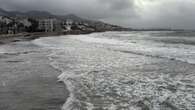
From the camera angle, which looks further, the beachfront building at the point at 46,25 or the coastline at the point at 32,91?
the beachfront building at the point at 46,25

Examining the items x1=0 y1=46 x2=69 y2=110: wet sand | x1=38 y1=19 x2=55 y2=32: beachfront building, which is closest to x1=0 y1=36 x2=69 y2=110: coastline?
x1=0 y1=46 x2=69 y2=110: wet sand

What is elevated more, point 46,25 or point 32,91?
point 46,25

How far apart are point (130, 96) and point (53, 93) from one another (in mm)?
2641

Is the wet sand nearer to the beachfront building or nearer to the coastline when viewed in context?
the coastline

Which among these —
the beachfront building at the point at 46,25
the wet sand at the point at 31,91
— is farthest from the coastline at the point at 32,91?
the beachfront building at the point at 46,25

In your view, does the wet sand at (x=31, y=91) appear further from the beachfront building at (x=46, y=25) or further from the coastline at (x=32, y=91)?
the beachfront building at (x=46, y=25)

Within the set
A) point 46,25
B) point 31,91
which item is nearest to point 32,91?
point 31,91

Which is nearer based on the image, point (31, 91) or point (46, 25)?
point (31, 91)

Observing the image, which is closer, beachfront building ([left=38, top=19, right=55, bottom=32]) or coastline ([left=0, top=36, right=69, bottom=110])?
coastline ([left=0, top=36, right=69, bottom=110])

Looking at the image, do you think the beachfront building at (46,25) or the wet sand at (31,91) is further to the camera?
the beachfront building at (46,25)

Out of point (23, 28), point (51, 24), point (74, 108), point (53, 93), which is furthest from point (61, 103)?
point (51, 24)

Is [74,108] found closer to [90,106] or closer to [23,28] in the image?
[90,106]

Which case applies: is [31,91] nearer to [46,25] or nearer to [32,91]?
[32,91]

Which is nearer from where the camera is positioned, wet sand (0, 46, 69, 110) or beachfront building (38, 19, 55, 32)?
wet sand (0, 46, 69, 110)
